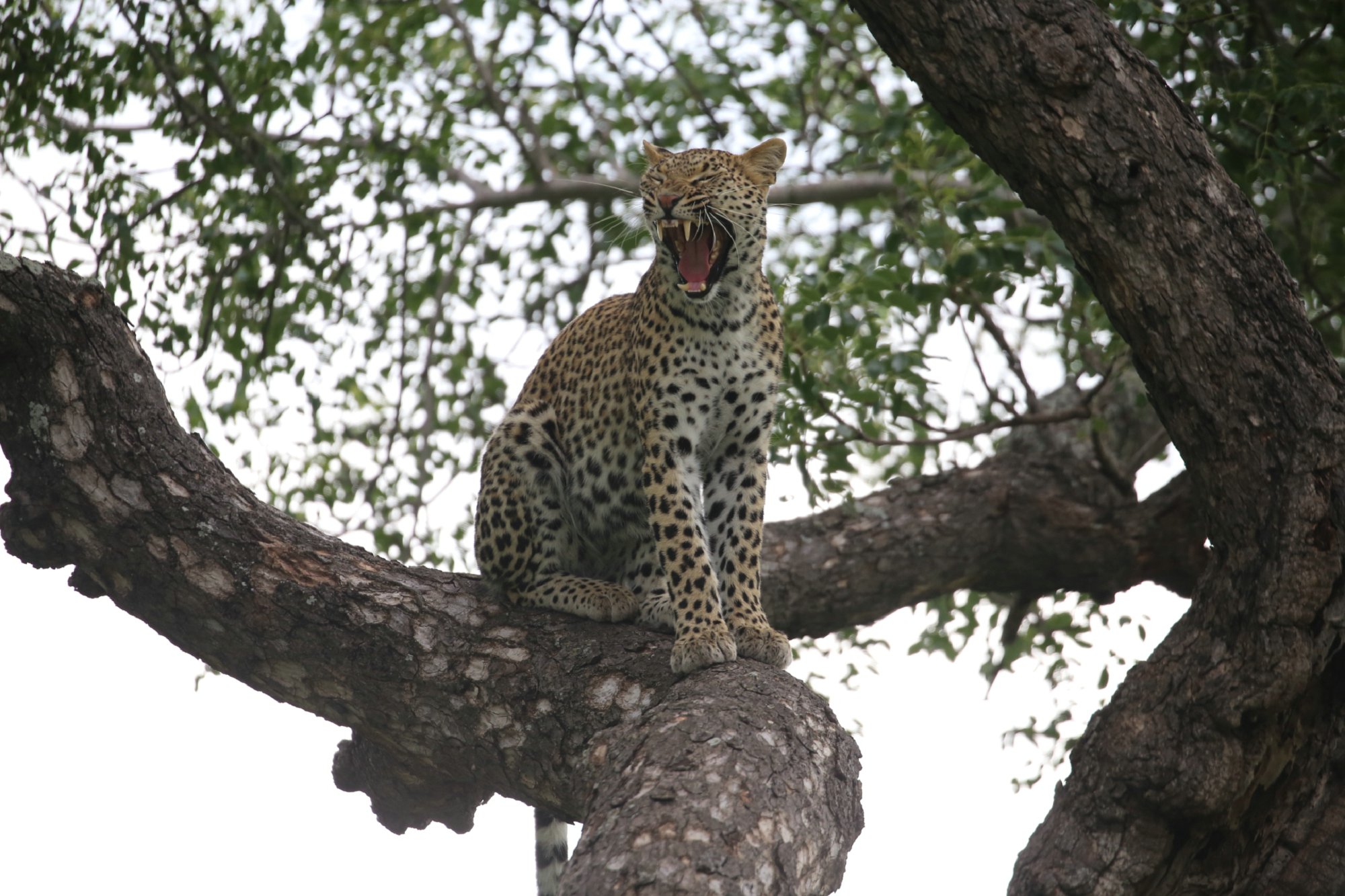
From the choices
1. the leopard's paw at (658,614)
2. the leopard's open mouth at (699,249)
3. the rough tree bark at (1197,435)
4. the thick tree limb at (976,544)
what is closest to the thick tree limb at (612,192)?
the thick tree limb at (976,544)

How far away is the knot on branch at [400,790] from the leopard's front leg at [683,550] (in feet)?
4.07

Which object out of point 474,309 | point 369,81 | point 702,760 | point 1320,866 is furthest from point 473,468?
point 1320,866

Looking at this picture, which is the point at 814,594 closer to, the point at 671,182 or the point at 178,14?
the point at 671,182

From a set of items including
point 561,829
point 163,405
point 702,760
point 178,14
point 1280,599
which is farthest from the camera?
point 178,14

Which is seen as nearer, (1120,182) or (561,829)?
(1120,182)

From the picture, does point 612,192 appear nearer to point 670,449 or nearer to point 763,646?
point 670,449

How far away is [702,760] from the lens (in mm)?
4480

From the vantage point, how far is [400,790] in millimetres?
6410

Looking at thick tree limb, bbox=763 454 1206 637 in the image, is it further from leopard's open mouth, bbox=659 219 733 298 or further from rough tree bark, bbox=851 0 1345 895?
rough tree bark, bbox=851 0 1345 895

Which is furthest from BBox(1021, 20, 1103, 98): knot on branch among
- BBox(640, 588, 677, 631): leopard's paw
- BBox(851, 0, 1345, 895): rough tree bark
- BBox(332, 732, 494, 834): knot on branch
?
BBox(332, 732, 494, 834): knot on branch

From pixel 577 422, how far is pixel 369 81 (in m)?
3.82

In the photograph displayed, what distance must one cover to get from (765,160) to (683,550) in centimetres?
197

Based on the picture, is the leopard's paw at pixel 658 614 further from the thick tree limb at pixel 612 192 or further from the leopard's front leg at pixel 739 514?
the thick tree limb at pixel 612 192

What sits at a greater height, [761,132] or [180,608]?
[761,132]
